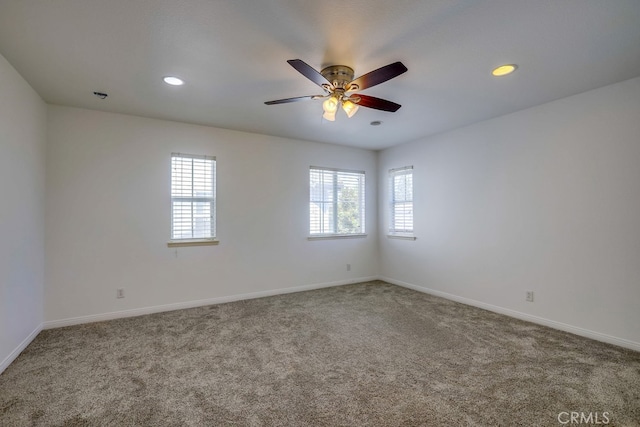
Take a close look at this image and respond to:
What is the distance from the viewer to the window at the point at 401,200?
5.11 meters

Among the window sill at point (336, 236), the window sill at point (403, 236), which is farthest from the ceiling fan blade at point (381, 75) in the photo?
the window sill at point (403, 236)

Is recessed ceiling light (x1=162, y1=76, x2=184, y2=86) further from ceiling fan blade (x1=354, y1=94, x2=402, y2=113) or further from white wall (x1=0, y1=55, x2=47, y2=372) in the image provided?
ceiling fan blade (x1=354, y1=94, x2=402, y2=113)

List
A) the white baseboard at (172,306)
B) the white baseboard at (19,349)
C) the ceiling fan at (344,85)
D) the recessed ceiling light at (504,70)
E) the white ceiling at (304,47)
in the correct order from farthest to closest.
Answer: the white baseboard at (172,306) → the recessed ceiling light at (504,70) → the white baseboard at (19,349) → the ceiling fan at (344,85) → the white ceiling at (304,47)

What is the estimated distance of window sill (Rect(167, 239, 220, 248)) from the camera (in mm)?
3977

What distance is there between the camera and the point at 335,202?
5.32 m

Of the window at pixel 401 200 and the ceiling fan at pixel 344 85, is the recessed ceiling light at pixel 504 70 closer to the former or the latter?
the ceiling fan at pixel 344 85

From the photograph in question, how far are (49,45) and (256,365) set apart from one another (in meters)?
3.02

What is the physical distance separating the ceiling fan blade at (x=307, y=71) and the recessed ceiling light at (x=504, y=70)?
5.02 feet

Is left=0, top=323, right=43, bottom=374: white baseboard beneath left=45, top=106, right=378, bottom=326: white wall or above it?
beneath

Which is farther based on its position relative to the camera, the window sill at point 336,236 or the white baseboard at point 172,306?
the window sill at point 336,236

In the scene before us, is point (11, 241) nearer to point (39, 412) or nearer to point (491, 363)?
point (39, 412)

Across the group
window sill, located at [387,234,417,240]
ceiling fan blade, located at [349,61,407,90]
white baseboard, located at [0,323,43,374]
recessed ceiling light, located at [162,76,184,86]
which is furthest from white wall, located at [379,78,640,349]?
white baseboard, located at [0,323,43,374]

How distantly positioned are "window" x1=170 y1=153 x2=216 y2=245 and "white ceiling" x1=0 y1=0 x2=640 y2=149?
88 centimetres

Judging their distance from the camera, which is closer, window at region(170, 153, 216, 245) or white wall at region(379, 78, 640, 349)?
white wall at region(379, 78, 640, 349)
